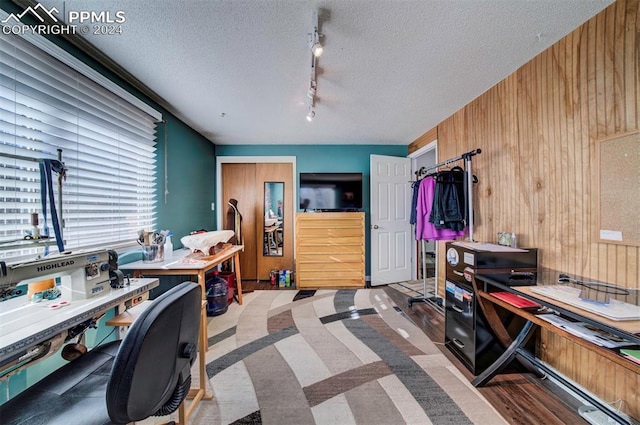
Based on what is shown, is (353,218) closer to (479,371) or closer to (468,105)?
(468,105)

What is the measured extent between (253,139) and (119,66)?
1799mm

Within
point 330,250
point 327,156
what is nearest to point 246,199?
point 327,156

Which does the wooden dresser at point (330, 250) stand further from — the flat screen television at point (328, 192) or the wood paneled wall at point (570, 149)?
the wood paneled wall at point (570, 149)

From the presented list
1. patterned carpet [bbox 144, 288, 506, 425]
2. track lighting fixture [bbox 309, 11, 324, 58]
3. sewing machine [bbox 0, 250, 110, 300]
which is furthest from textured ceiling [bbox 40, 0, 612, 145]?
patterned carpet [bbox 144, 288, 506, 425]

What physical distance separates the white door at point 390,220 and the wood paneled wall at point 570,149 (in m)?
1.52

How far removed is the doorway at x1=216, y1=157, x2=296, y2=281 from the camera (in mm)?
3746

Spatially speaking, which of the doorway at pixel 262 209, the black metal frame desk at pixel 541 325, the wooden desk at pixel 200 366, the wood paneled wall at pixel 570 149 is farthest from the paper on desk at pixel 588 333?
the doorway at pixel 262 209

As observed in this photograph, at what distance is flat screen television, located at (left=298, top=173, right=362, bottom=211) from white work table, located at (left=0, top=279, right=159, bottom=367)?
253cm

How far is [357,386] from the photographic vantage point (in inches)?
58.9

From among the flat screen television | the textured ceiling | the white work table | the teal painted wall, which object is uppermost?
the textured ceiling

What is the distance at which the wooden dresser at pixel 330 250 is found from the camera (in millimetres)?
3309

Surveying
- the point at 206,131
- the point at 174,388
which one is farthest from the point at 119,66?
the point at 174,388

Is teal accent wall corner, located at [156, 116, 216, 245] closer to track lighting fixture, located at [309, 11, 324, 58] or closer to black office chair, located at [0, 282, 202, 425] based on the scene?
black office chair, located at [0, 282, 202, 425]

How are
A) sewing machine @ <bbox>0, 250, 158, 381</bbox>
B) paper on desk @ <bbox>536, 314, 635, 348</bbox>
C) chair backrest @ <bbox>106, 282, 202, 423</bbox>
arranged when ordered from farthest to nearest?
paper on desk @ <bbox>536, 314, 635, 348</bbox> < sewing machine @ <bbox>0, 250, 158, 381</bbox> < chair backrest @ <bbox>106, 282, 202, 423</bbox>
